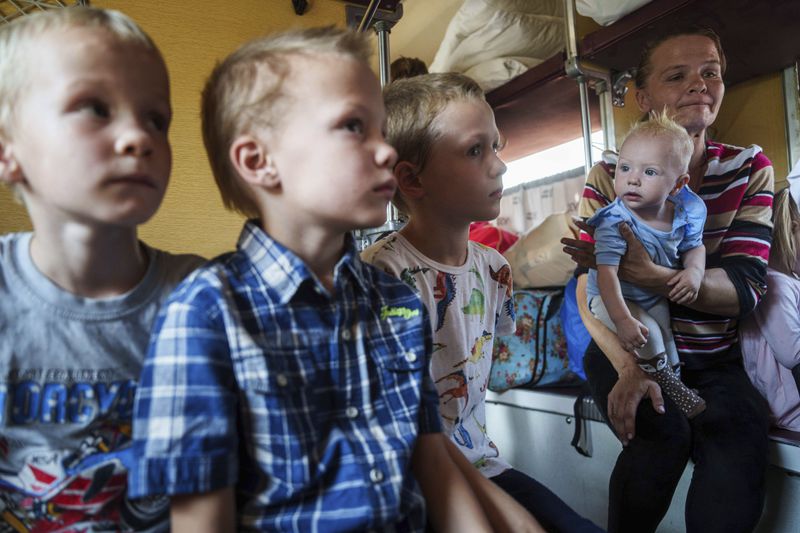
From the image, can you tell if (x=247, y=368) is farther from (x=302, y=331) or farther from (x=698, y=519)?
(x=698, y=519)

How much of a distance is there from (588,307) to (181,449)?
2.55 ft

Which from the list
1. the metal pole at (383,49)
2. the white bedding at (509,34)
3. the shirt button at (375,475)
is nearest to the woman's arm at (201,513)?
the shirt button at (375,475)

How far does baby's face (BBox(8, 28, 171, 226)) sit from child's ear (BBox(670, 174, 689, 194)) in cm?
76

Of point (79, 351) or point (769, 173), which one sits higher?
point (769, 173)

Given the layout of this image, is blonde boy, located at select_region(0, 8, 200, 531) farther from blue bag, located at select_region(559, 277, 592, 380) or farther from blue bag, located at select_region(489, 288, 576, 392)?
blue bag, located at select_region(489, 288, 576, 392)

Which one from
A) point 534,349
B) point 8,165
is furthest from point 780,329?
point 8,165

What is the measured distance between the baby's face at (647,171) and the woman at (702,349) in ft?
0.20

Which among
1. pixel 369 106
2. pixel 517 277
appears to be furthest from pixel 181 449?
pixel 517 277

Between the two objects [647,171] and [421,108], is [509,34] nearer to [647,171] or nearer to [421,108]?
[647,171]

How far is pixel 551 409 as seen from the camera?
1193 mm

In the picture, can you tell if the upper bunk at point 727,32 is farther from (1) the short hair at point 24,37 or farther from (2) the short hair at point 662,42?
(1) the short hair at point 24,37

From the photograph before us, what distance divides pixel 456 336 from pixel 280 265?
291mm

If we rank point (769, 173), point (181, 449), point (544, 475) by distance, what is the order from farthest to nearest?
Result: point (544, 475) → point (769, 173) → point (181, 449)

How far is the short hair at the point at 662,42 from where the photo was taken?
943mm
